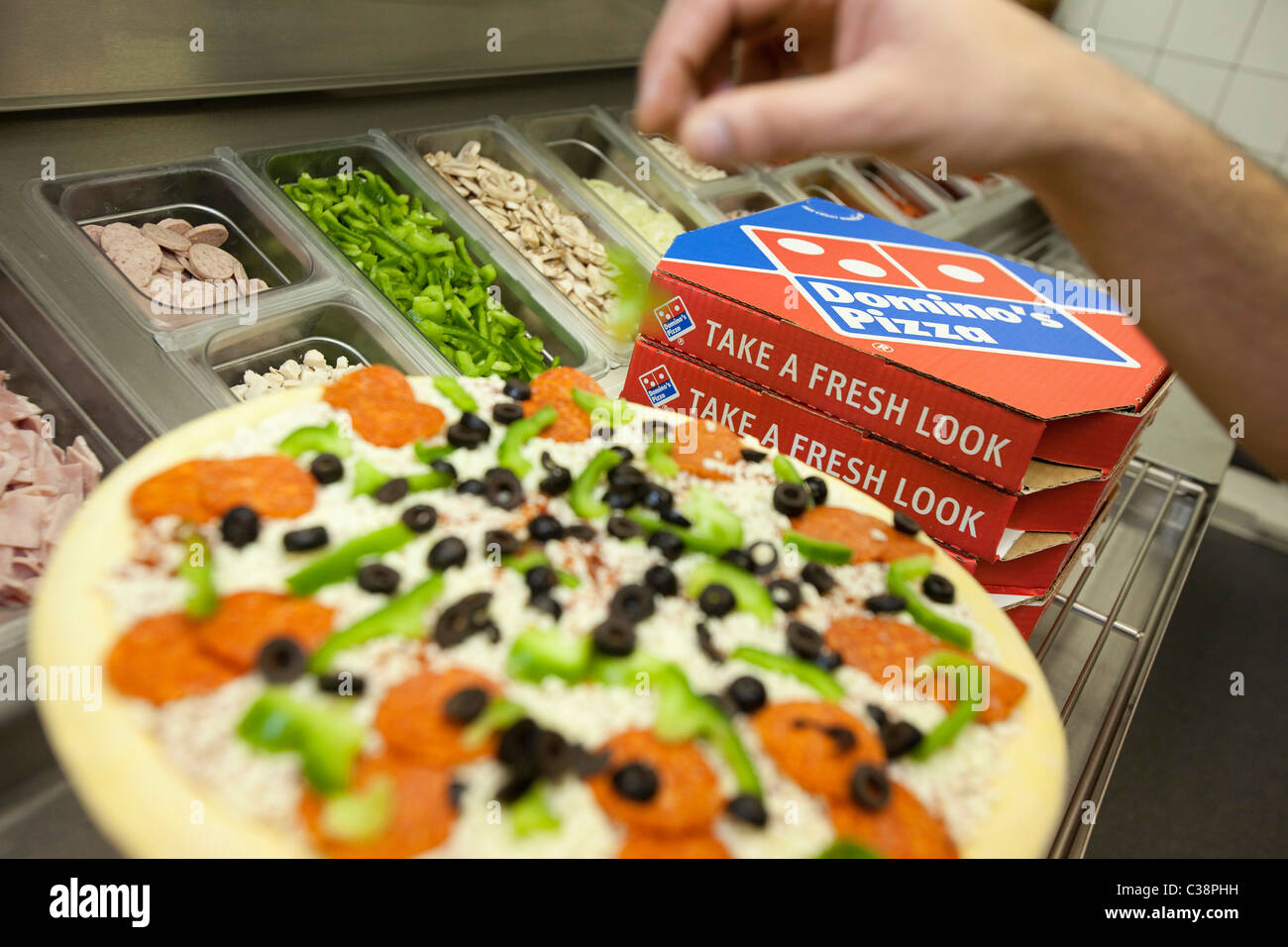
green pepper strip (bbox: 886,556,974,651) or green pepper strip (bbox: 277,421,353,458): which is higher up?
green pepper strip (bbox: 277,421,353,458)

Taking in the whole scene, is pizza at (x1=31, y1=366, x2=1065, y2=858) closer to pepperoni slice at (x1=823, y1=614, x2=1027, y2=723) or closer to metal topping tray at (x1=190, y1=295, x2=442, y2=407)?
pepperoni slice at (x1=823, y1=614, x2=1027, y2=723)

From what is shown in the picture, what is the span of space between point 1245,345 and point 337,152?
2.42m

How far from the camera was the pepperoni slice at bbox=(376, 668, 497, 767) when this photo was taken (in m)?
0.88

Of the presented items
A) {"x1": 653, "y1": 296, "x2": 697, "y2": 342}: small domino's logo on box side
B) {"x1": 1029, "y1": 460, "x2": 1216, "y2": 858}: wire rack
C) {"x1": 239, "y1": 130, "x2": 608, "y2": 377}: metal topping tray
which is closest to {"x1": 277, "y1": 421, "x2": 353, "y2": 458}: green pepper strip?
{"x1": 653, "y1": 296, "x2": 697, "y2": 342}: small domino's logo on box side

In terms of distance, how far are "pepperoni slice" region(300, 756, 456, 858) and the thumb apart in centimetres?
73

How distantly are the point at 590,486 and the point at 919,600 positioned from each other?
51 cm

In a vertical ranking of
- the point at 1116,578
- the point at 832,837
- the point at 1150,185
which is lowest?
the point at 1116,578

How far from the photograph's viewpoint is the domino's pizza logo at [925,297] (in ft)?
5.49

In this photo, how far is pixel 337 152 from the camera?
8.68 feet

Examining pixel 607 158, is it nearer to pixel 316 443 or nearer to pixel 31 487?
pixel 31 487

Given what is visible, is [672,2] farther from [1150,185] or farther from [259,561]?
[259,561]

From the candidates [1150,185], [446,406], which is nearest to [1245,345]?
[1150,185]

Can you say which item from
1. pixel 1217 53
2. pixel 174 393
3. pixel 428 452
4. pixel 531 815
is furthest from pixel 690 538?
pixel 1217 53

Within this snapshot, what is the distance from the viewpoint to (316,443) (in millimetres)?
1229
